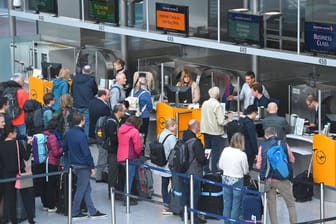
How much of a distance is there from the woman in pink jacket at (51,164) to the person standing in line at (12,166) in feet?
1.94

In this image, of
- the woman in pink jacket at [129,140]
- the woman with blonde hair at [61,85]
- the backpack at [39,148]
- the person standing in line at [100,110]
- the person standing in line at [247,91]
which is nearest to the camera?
the backpack at [39,148]

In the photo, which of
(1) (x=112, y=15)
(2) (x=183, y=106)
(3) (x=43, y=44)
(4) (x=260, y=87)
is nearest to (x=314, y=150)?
(4) (x=260, y=87)

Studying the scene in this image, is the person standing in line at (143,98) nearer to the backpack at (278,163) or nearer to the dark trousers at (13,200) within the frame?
the dark trousers at (13,200)

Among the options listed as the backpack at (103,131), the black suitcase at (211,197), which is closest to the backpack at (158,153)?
the black suitcase at (211,197)

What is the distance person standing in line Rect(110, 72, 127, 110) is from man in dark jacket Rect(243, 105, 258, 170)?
319 centimetres

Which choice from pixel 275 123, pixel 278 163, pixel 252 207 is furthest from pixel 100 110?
pixel 278 163

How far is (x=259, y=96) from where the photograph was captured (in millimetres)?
16703

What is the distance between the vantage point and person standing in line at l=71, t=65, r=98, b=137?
18.1m

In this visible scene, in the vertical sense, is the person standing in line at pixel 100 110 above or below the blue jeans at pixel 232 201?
above

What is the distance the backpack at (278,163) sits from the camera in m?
13.2

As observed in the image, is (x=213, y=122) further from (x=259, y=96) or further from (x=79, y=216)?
(x=79, y=216)

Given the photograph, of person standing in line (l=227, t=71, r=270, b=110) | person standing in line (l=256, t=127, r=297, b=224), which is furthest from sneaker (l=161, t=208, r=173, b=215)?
person standing in line (l=227, t=71, r=270, b=110)

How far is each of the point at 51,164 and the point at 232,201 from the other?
274cm

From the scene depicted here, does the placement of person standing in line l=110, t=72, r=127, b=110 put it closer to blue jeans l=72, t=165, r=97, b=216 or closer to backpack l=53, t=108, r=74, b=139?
backpack l=53, t=108, r=74, b=139
